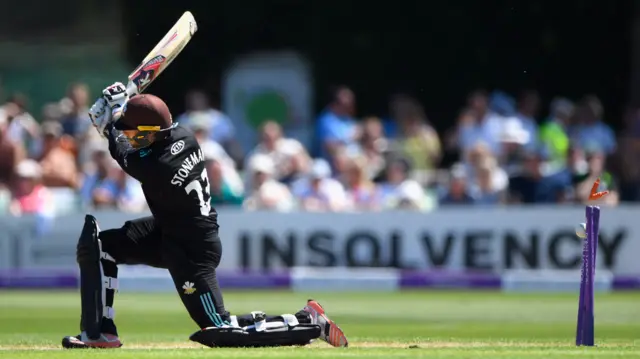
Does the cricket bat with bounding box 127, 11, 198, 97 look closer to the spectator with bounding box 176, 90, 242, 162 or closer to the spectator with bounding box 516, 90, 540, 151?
the spectator with bounding box 176, 90, 242, 162

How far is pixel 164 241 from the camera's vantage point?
7449 mm

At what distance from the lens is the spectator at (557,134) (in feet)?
48.5

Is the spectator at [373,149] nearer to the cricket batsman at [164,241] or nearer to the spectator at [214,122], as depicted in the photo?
the spectator at [214,122]

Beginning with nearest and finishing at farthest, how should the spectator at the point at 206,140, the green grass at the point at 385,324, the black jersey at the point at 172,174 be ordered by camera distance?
1. the green grass at the point at 385,324
2. the black jersey at the point at 172,174
3. the spectator at the point at 206,140

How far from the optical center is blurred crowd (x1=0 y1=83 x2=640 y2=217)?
1405cm

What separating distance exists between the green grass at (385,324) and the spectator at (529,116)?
2572 millimetres

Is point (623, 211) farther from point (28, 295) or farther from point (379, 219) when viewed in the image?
point (28, 295)

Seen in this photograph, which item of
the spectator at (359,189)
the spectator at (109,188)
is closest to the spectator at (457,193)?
the spectator at (359,189)

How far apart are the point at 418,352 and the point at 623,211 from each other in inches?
266

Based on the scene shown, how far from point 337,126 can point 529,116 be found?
2.15 metres

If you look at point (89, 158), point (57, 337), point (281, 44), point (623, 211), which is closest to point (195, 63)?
point (281, 44)

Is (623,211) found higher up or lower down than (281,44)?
lower down

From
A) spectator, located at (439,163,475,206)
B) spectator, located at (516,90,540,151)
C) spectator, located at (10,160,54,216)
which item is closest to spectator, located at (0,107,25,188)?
spectator, located at (10,160,54,216)

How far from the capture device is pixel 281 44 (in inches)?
692
